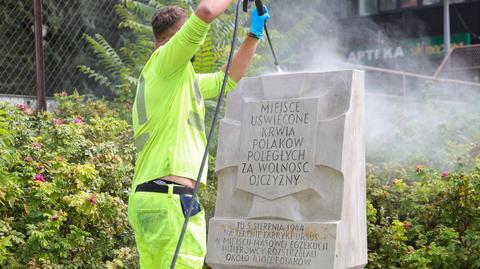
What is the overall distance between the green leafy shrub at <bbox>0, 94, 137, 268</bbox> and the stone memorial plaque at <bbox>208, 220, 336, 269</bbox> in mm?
1197

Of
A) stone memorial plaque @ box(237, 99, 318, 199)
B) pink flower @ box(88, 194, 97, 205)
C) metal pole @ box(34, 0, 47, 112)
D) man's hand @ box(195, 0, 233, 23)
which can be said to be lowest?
pink flower @ box(88, 194, 97, 205)

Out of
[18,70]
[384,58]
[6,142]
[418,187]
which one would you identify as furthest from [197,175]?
[384,58]

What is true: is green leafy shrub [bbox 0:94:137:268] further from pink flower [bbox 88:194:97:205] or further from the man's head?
the man's head

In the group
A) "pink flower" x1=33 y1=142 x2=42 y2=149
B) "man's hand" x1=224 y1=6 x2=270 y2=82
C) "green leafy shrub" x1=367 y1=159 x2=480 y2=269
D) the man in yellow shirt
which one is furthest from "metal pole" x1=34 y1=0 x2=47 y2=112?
the man in yellow shirt

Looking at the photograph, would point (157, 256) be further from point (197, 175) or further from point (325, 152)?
point (325, 152)

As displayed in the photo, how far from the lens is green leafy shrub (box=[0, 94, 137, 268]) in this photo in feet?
20.3

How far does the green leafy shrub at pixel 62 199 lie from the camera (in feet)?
20.3

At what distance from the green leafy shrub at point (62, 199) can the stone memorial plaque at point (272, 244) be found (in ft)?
3.93

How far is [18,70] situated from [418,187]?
16.2ft

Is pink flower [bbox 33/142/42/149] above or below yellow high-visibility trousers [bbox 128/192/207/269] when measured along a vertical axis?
above

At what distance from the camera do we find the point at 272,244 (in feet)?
17.4

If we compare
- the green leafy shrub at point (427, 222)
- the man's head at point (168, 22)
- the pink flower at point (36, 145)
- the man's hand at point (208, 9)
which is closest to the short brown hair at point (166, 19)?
the man's head at point (168, 22)

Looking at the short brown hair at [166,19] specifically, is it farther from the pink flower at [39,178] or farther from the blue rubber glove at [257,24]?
the pink flower at [39,178]

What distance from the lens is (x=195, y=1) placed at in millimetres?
10352
